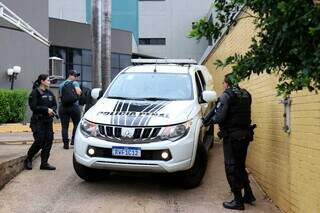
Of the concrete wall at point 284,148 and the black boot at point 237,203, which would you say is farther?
the black boot at point 237,203

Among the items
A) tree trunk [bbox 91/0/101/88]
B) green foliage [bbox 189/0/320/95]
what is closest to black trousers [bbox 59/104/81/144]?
tree trunk [bbox 91/0/101/88]

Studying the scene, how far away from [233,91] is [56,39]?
87.3ft

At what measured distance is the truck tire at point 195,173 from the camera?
7.70 meters

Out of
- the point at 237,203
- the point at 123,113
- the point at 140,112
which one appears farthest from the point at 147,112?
the point at 237,203

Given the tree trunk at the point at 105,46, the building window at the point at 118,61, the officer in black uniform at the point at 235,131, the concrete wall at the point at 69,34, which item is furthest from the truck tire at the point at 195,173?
the building window at the point at 118,61

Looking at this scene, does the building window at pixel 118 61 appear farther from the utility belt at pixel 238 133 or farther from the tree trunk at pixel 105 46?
the utility belt at pixel 238 133

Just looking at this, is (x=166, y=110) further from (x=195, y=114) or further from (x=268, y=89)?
(x=268, y=89)

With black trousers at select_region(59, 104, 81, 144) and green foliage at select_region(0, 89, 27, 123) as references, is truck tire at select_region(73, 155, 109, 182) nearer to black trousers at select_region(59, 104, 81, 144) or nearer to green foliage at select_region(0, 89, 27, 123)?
black trousers at select_region(59, 104, 81, 144)

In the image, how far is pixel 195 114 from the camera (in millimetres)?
7934

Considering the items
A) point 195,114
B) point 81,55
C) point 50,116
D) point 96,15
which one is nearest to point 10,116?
point 96,15

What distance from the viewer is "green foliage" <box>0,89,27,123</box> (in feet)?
55.6

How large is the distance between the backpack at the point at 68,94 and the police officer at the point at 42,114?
6.30 ft

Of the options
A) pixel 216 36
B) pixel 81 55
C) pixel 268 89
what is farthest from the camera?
pixel 81 55

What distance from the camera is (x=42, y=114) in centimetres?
867
